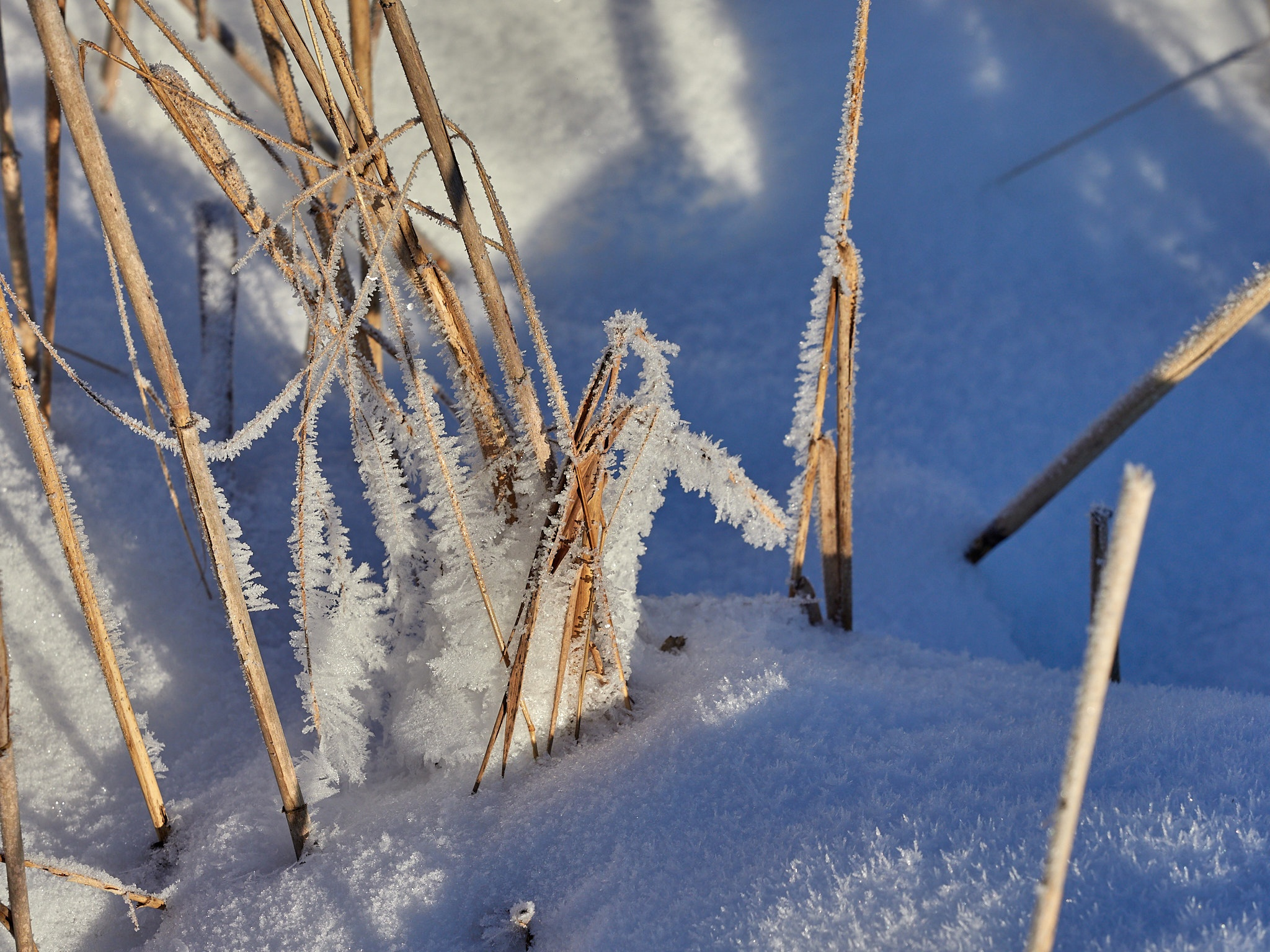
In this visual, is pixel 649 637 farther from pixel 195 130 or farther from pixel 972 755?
pixel 195 130

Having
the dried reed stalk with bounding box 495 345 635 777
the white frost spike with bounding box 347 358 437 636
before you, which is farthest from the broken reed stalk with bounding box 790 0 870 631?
the white frost spike with bounding box 347 358 437 636

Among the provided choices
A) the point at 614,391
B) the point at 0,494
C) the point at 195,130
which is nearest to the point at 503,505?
the point at 614,391

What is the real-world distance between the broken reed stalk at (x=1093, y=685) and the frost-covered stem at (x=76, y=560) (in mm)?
412

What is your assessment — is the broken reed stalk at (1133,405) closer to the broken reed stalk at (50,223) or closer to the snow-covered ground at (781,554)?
the snow-covered ground at (781,554)

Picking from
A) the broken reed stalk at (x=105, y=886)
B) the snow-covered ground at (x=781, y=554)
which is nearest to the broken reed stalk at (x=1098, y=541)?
the snow-covered ground at (x=781, y=554)

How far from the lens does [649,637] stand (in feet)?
1.93

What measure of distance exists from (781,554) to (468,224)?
1.67 feet

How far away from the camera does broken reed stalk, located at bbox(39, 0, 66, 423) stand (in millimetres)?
658

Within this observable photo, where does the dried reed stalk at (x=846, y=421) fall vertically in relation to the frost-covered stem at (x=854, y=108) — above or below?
below

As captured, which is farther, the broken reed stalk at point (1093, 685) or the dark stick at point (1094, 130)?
the dark stick at point (1094, 130)

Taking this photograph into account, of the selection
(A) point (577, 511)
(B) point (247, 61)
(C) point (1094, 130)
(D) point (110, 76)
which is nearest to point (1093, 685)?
(A) point (577, 511)

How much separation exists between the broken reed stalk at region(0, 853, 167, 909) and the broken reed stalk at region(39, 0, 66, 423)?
406mm

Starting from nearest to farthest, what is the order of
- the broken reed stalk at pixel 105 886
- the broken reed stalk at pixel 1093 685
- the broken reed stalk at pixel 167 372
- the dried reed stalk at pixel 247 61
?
the broken reed stalk at pixel 1093 685 → the broken reed stalk at pixel 167 372 → the broken reed stalk at pixel 105 886 → the dried reed stalk at pixel 247 61

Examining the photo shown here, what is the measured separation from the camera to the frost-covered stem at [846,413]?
50 cm
